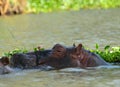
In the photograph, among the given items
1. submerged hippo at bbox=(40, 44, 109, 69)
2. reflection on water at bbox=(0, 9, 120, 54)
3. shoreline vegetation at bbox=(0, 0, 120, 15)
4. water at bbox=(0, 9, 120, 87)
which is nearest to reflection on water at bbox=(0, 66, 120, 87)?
water at bbox=(0, 9, 120, 87)

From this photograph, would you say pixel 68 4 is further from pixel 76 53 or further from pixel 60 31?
pixel 76 53

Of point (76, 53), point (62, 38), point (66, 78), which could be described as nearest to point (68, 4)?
point (62, 38)

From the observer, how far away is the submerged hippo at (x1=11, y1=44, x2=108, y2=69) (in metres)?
7.94

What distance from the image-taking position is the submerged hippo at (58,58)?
7938mm

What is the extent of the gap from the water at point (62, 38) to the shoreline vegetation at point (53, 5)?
1.40 m

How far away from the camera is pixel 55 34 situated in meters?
15.0

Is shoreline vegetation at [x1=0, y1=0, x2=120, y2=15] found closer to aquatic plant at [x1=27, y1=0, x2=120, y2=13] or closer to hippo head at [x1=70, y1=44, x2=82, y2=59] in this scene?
aquatic plant at [x1=27, y1=0, x2=120, y2=13]

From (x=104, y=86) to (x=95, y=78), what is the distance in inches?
23.4

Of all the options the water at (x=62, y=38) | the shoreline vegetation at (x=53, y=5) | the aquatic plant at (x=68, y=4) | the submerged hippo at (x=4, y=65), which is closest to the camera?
the water at (x=62, y=38)

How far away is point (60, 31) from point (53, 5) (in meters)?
9.53

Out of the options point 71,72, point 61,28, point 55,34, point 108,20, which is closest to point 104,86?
point 71,72

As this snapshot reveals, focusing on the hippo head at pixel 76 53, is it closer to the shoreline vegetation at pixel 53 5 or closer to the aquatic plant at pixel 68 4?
the shoreline vegetation at pixel 53 5


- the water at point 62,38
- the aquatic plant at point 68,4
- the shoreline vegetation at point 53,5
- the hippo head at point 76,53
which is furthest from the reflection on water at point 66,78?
the aquatic plant at point 68,4

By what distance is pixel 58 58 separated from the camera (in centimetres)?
803
